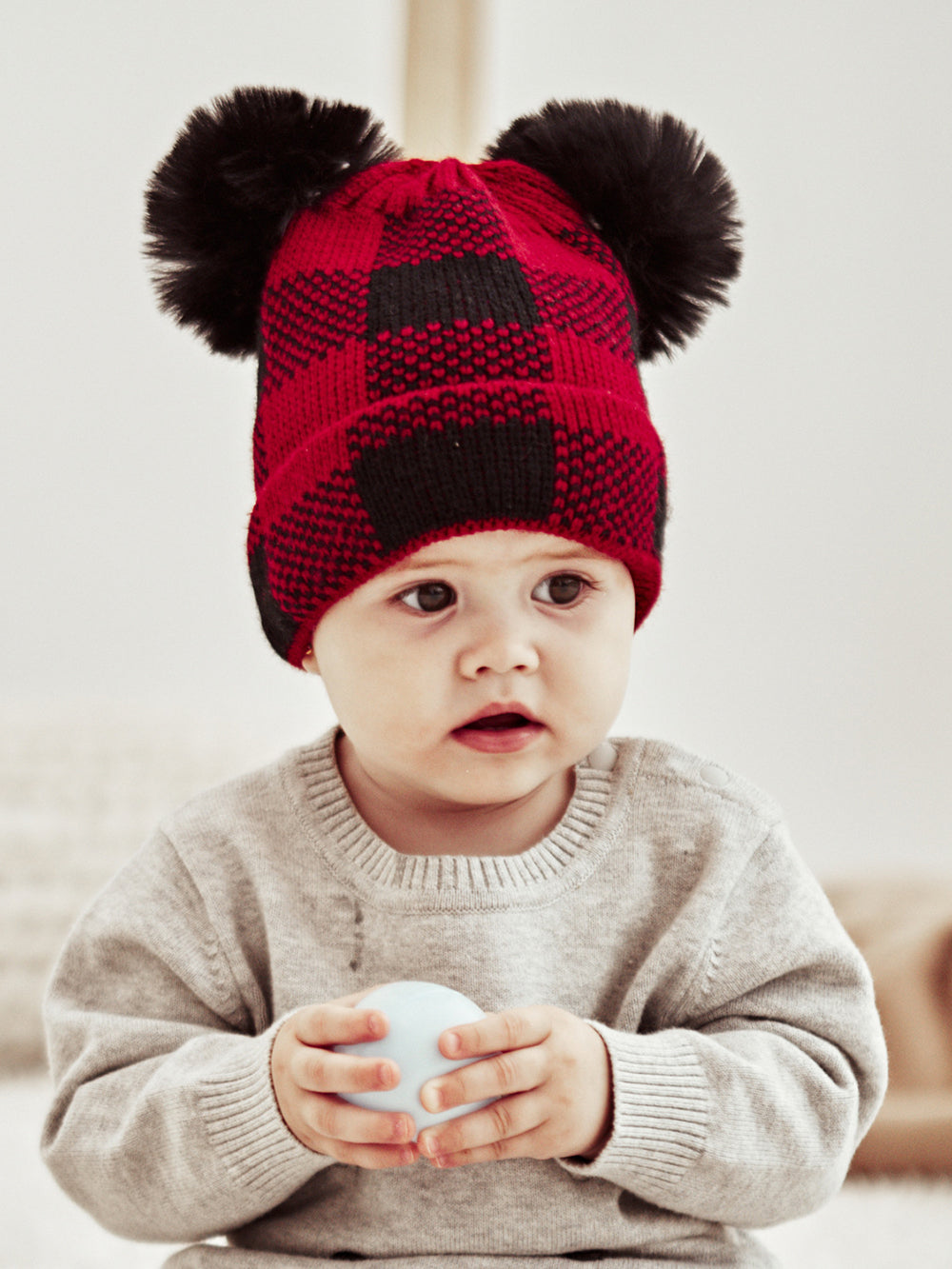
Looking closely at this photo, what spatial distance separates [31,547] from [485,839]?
1061 millimetres

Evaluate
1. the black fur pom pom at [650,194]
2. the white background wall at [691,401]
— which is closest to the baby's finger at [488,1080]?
the black fur pom pom at [650,194]

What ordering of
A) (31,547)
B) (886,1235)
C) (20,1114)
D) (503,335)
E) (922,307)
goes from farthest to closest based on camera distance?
(31,547)
(922,307)
(20,1114)
(886,1235)
(503,335)

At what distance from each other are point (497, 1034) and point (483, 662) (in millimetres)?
183

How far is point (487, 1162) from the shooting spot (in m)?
0.74

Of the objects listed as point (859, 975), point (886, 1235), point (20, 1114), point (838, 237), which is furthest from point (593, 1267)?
point (838, 237)

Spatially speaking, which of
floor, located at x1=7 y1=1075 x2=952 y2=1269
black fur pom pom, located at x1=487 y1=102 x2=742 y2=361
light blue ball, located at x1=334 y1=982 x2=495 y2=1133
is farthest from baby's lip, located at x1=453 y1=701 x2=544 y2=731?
floor, located at x1=7 y1=1075 x2=952 y2=1269

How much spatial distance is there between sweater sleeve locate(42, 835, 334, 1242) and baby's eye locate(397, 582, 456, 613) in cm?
23

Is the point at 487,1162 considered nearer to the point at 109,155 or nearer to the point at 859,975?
the point at 859,975

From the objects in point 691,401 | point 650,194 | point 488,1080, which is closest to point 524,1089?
point 488,1080

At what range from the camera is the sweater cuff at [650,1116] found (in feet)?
2.25

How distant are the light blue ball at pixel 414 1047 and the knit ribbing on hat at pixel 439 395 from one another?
0.22 metres

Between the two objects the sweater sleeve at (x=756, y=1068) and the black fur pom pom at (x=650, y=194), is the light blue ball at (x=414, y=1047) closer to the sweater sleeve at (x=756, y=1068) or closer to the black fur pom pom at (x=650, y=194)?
the sweater sleeve at (x=756, y=1068)

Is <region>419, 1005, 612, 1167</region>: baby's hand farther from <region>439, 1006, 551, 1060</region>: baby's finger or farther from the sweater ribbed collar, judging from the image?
the sweater ribbed collar

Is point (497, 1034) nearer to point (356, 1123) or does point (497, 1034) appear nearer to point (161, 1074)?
point (356, 1123)
